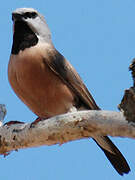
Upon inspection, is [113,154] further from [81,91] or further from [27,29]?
[27,29]

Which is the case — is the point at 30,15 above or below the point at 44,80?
above

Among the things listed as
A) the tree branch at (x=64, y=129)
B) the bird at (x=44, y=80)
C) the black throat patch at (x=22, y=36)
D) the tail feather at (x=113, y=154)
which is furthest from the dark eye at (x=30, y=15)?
the tail feather at (x=113, y=154)

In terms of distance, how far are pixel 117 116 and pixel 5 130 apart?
1811mm

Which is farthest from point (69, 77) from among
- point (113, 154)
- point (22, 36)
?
point (113, 154)

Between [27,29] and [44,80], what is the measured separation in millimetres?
1070

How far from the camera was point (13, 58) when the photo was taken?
631 centimetres

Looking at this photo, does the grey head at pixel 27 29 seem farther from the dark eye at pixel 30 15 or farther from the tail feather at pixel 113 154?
the tail feather at pixel 113 154

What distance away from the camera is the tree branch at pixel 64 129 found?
165 inches

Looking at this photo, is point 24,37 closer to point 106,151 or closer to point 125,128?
point 106,151

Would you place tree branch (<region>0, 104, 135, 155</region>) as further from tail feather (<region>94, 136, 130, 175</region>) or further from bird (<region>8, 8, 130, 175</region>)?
tail feather (<region>94, 136, 130, 175</region>)

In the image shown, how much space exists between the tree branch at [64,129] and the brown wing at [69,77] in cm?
111

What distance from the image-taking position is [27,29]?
672 cm

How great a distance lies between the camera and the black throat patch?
654 centimetres

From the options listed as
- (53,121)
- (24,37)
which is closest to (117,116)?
(53,121)
